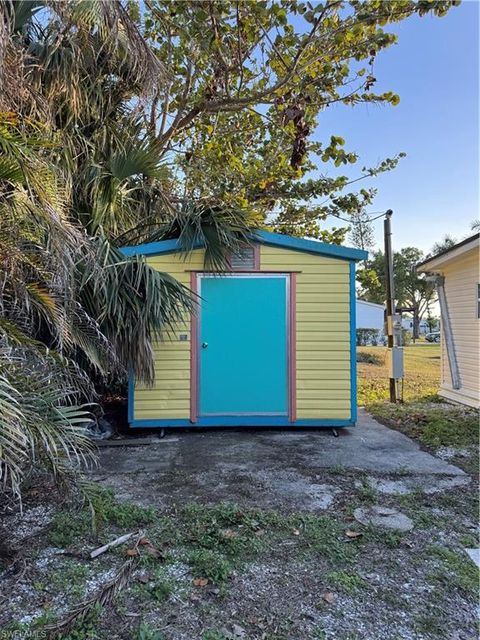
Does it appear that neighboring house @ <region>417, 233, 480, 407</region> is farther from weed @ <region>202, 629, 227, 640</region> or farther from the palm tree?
weed @ <region>202, 629, 227, 640</region>

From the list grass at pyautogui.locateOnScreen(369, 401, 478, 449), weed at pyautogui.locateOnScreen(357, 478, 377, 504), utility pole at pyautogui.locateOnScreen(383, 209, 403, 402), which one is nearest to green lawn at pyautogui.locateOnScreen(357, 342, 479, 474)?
grass at pyautogui.locateOnScreen(369, 401, 478, 449)

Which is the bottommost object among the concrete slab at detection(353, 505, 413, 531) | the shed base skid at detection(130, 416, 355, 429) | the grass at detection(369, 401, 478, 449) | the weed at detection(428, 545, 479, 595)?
the weed at detection(428, 545, 479, 595)

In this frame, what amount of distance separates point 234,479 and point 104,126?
4057mm

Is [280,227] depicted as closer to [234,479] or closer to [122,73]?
[122,73]

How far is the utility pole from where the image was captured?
283 inches

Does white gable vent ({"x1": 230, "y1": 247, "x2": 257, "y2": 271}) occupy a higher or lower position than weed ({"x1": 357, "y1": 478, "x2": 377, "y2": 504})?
higher

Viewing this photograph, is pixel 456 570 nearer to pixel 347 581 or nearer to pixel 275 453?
pixel 347 581

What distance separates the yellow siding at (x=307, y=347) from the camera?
17.1 ft

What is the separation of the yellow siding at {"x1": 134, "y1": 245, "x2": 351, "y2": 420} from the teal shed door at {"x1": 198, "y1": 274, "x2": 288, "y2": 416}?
0.18 meters

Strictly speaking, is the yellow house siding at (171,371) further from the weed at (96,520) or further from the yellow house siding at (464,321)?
the yellow house siding at (464,321)

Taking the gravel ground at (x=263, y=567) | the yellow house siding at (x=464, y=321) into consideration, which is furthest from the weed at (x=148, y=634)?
the yellow house siding at (x=464, y=321)

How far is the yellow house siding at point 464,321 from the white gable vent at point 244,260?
3.71 meters

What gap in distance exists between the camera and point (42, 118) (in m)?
3.78

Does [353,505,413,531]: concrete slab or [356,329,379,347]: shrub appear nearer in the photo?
[353,505,413,531]: concrete slab
